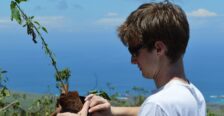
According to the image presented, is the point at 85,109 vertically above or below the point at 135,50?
below

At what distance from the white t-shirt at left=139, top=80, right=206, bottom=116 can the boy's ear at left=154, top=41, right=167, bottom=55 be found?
116 mm

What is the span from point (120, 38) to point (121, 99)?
3.95 metres

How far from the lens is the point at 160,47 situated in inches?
104

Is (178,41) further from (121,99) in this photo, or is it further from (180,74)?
(121,99)

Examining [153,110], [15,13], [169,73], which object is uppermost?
[15,13]

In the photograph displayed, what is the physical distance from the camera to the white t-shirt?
255 centimetres

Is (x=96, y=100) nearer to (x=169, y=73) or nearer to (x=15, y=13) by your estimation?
(x=169, y=73)

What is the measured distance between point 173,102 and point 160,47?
205 mm

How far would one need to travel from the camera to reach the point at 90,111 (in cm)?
273

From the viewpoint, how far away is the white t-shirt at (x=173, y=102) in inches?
100

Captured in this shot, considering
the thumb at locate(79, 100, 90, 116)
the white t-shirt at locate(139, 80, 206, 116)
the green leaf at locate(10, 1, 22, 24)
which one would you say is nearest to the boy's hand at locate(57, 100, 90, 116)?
the thumb at locate(79, 100, 90, 116)

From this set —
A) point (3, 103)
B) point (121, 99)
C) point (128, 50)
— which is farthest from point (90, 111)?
point (121, 99)

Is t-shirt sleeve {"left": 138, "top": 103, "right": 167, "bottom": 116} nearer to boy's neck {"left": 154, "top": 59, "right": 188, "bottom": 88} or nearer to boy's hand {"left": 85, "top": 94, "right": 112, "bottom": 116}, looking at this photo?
boy's neck {"left": 154, "top": 59, "right": 188, "bottom": 88}

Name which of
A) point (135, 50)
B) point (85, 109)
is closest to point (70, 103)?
point (85, 109)
